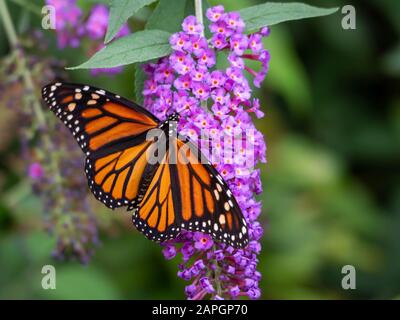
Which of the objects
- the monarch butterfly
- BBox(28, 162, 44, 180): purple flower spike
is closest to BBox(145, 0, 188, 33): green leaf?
the monarch butterfly

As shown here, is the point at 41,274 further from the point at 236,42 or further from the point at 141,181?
the point at 236,42

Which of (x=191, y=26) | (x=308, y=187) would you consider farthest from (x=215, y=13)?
(x=308, y=187)

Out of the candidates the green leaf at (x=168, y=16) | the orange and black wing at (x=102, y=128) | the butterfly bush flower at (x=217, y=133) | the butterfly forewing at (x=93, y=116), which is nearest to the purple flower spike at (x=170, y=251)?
the butterfly bush flower at (x=217, y=133)

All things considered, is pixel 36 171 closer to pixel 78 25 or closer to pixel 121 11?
pixel 78 25

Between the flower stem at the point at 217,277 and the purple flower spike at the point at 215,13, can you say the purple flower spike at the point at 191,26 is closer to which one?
the purple flower spike at the point at 215,13

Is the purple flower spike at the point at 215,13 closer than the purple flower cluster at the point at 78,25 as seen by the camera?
Yes
